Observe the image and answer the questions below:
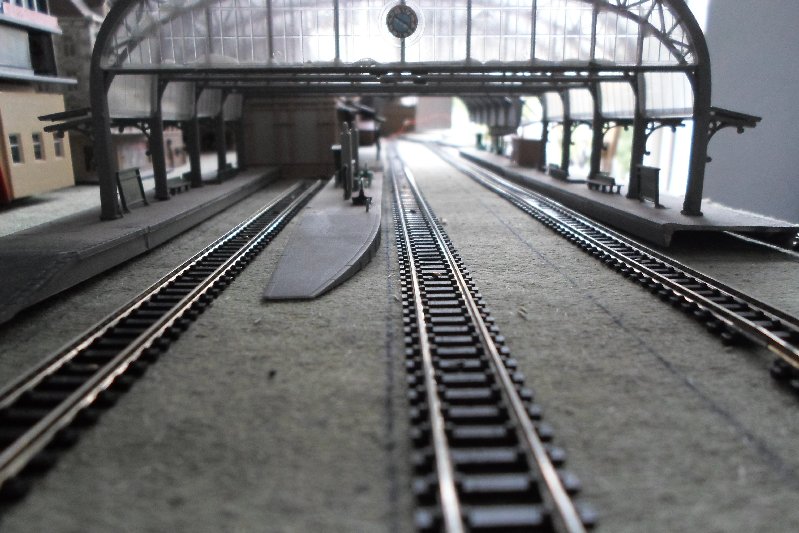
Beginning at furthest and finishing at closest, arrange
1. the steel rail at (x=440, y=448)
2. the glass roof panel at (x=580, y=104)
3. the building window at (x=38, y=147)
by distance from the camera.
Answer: the glass roof panel at (x=580, y=104), the building window at (x=38, y=147), the steel rail at (x=440, y=448)

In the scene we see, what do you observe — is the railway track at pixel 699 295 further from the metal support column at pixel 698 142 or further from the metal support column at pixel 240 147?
the metal support column at pixel 240 147

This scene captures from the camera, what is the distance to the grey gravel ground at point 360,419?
13.4ft

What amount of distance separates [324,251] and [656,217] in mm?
7701

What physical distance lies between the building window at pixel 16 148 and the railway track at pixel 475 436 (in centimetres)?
1698

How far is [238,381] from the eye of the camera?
6.07 metres

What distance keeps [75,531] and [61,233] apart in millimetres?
8723

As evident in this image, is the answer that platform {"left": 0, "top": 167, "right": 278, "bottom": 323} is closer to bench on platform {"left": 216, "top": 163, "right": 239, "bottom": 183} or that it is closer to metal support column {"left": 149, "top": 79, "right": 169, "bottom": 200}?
metal support column {"left": 149, "top": 79, "right": 169, "bottom": 200}

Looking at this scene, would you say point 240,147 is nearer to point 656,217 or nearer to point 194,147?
point 194,147

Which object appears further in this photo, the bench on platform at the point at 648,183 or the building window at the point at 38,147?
the building window at the point at 38,147

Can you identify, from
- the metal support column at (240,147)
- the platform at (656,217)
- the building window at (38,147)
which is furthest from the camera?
the metal support column at (240,147)

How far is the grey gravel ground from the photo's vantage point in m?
4.08

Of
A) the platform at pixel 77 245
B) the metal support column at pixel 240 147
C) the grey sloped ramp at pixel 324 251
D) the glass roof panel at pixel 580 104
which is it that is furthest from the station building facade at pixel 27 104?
the glass roof panel at pixel 580 104

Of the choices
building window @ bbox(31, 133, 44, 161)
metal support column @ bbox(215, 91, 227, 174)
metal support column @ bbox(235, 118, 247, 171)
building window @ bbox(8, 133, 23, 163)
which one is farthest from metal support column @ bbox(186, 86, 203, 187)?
metal support column @ bbox(235, 118, 247, 171)

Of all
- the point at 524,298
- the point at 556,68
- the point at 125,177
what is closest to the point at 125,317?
the point at 524,298
